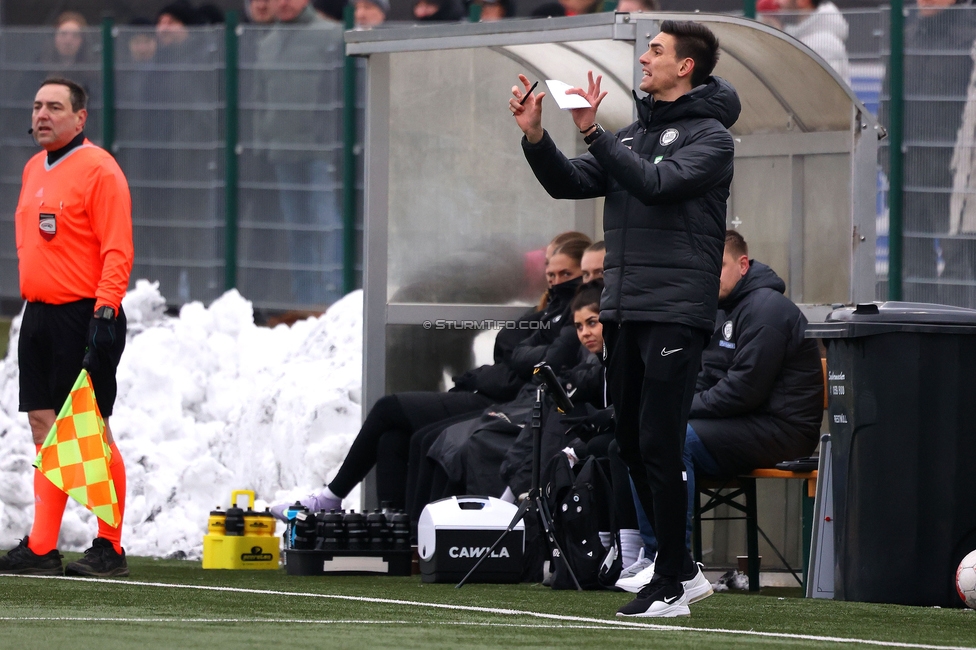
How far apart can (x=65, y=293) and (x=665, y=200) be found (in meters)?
3.01

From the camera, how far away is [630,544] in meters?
7.72

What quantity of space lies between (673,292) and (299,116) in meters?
8.09

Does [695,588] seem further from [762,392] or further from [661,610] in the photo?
[762,392]

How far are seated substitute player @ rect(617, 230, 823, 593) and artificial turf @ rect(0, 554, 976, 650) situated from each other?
585 millimetres

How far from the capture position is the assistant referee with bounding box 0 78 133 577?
7.88 meters

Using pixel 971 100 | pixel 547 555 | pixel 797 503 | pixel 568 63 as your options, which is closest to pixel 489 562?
pixel 547 555

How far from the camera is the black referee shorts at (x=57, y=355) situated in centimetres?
796

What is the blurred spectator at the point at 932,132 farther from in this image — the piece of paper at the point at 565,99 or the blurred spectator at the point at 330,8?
the piece of paper at the point at 565,99

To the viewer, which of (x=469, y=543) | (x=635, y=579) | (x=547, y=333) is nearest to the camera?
(x=635, y=579)

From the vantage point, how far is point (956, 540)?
7102 millimetres

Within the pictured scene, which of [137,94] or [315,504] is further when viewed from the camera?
[137,94]

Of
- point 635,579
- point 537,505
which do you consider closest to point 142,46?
point 537,505

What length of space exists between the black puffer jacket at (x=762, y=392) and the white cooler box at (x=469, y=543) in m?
0.93

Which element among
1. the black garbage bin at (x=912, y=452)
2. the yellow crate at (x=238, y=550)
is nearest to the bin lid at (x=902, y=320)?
the black garbage bin at (x=912, y=452)
